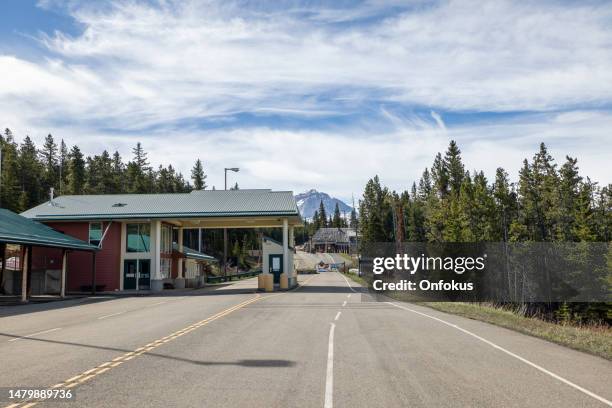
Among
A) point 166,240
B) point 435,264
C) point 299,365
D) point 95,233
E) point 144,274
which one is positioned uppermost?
point 95,233

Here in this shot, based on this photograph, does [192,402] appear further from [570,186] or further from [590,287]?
[570,186]

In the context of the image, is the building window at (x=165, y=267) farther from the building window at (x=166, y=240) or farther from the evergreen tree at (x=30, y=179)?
the evergreen tree at (x=30, y=179)

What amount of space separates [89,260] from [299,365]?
38.1 metres

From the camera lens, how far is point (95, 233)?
146 ft

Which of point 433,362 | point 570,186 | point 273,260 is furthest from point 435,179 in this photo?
point 433,362

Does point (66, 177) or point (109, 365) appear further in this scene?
point (66, 177)

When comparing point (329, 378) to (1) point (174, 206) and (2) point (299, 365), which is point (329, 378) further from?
(1) point (174, 206)

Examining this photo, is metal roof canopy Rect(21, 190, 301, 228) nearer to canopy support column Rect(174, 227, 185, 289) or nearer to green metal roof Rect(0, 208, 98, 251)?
canopy support column Rect(174, 227, 185, 289)

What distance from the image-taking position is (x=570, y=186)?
69438mm

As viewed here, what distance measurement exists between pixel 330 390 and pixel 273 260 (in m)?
44.4

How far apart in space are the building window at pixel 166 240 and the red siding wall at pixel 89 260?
12.6 ft

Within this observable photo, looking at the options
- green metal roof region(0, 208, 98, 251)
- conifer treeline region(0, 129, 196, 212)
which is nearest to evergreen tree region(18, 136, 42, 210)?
conifer treeline region(0, 129, 196, 212)

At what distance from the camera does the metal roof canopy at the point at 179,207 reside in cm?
4338

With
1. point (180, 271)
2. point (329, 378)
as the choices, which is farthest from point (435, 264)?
point (329, 378)
